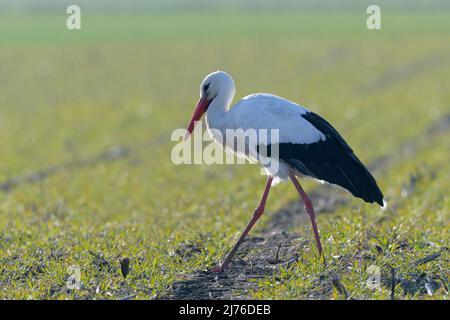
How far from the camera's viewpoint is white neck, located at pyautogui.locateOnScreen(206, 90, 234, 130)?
7.53 meters

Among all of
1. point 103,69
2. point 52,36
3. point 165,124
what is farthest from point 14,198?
point 52,36

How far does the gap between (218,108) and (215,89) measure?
199 millimetres

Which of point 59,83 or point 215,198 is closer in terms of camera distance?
point 215,198

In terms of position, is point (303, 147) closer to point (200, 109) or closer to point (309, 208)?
point (309, 208)

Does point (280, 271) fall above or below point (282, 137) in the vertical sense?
below

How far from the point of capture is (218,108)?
7582 mm

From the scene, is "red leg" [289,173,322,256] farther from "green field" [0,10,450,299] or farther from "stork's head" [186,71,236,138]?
"stork's head" [186,71,236,138]

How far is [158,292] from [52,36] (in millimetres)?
34788

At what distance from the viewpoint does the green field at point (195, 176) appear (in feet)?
21.8

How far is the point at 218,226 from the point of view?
30.1 feet

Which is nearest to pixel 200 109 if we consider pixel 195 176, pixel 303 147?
pixel 303 147

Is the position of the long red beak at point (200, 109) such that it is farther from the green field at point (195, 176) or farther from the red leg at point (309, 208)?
the green field at point (195, 176)

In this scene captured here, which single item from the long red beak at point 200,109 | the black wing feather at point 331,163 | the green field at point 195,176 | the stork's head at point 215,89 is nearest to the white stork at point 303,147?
the black wing feather at point 331,163
